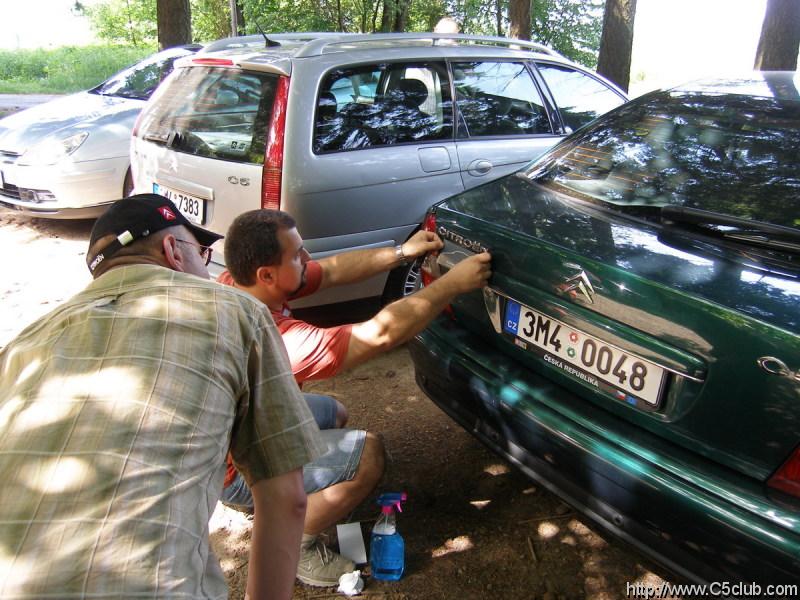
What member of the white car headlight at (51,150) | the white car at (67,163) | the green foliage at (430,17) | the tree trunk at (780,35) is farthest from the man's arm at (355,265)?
the green foliage at (430,17)

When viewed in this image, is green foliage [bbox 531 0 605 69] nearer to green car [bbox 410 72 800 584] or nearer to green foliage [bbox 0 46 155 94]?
green foliage [bbox 0 46 155 94]

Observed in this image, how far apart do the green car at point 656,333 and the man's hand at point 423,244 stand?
5 centimetres

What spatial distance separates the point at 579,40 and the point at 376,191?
734 inches

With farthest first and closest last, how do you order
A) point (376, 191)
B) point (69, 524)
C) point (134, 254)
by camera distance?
point (376, 191), point (134, 254), point (69, 524)

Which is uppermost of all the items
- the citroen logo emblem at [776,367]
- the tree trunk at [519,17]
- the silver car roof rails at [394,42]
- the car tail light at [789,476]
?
the tree trunk at [519,17]

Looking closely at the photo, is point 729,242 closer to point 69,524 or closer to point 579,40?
point 69,524

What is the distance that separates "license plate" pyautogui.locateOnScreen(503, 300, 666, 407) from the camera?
1.77 meters

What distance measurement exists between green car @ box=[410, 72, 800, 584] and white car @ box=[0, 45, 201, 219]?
429 cm

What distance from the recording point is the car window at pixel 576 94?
4387 millimetres

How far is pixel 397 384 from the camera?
3.61 meters

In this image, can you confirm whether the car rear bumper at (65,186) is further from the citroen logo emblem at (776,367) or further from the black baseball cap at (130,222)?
the citroen logo emblem at (776,367)

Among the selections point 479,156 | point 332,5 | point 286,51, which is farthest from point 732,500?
point 332,5

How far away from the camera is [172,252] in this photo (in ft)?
4.53

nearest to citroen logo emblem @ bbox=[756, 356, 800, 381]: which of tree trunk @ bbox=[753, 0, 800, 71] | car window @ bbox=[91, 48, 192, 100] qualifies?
car window @ bbox=[91, 48, 192, 100]
